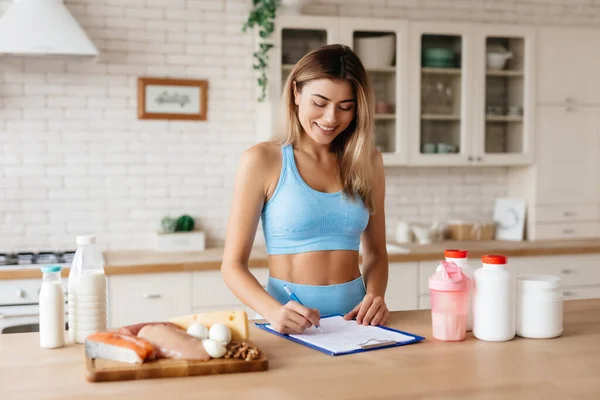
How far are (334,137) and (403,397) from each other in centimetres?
107

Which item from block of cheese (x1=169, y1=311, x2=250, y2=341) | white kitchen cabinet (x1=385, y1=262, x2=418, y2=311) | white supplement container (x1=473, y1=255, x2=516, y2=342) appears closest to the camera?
block of cheese (x1=169, y1=311, x2=250, y2=341)

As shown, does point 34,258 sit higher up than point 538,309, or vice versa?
point 538,309

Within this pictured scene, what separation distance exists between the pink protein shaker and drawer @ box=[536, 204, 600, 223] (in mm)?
3121

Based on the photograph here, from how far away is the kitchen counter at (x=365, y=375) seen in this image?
1.47m

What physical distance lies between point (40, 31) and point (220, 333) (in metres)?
2.65

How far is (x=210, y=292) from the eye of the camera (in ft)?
13.0

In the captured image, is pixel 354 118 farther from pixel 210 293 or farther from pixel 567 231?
pixel 567 231

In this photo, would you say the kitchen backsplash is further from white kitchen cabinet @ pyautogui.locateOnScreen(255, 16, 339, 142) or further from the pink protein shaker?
the pink protein shaker

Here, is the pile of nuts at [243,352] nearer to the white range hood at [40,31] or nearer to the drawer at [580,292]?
the white range hood at [40,31]

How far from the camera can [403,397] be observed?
1451 mm

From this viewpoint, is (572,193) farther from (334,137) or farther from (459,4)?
(334,137)

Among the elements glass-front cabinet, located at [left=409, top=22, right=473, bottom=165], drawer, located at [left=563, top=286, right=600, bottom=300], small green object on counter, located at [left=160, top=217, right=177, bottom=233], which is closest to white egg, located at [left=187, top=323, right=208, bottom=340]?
small green object on counter, located at [left=160, top=217, right=177, bottom=233]

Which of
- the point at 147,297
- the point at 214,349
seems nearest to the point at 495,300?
the point at 214,349

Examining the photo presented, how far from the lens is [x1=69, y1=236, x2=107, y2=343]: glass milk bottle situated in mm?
1854
